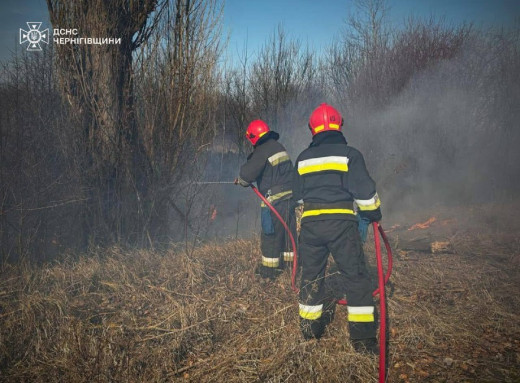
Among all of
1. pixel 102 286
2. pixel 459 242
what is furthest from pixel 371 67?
pixel 102 286

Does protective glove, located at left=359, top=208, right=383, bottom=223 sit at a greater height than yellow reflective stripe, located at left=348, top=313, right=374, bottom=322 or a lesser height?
greater

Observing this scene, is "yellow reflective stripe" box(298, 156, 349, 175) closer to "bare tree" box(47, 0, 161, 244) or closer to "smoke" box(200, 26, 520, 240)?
"bare tree" box(47, 0, 161, 244)

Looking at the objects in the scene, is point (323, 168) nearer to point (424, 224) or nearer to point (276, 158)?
point (276, 158)

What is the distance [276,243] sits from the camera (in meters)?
4.55

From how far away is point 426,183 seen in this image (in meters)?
11.0

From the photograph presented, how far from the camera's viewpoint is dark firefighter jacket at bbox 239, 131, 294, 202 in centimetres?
451

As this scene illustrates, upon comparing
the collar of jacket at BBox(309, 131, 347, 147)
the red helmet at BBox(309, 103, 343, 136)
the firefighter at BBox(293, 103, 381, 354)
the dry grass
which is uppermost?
the red helmet at BBox(309, 103, 343, 136)

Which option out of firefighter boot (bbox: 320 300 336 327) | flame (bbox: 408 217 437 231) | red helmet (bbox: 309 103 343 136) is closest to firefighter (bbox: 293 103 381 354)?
red helmet (bbox: 309 103 343 136)

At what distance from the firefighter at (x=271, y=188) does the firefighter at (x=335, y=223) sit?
4.23ft

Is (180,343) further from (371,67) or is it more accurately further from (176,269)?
(371,67)

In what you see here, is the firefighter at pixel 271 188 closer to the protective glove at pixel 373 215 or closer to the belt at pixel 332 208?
the belt at pixel 332 208

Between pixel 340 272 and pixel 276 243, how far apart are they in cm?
155

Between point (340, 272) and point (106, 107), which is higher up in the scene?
point (106, 107)

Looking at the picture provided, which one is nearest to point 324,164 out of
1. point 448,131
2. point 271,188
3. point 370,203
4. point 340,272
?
point 370,203
